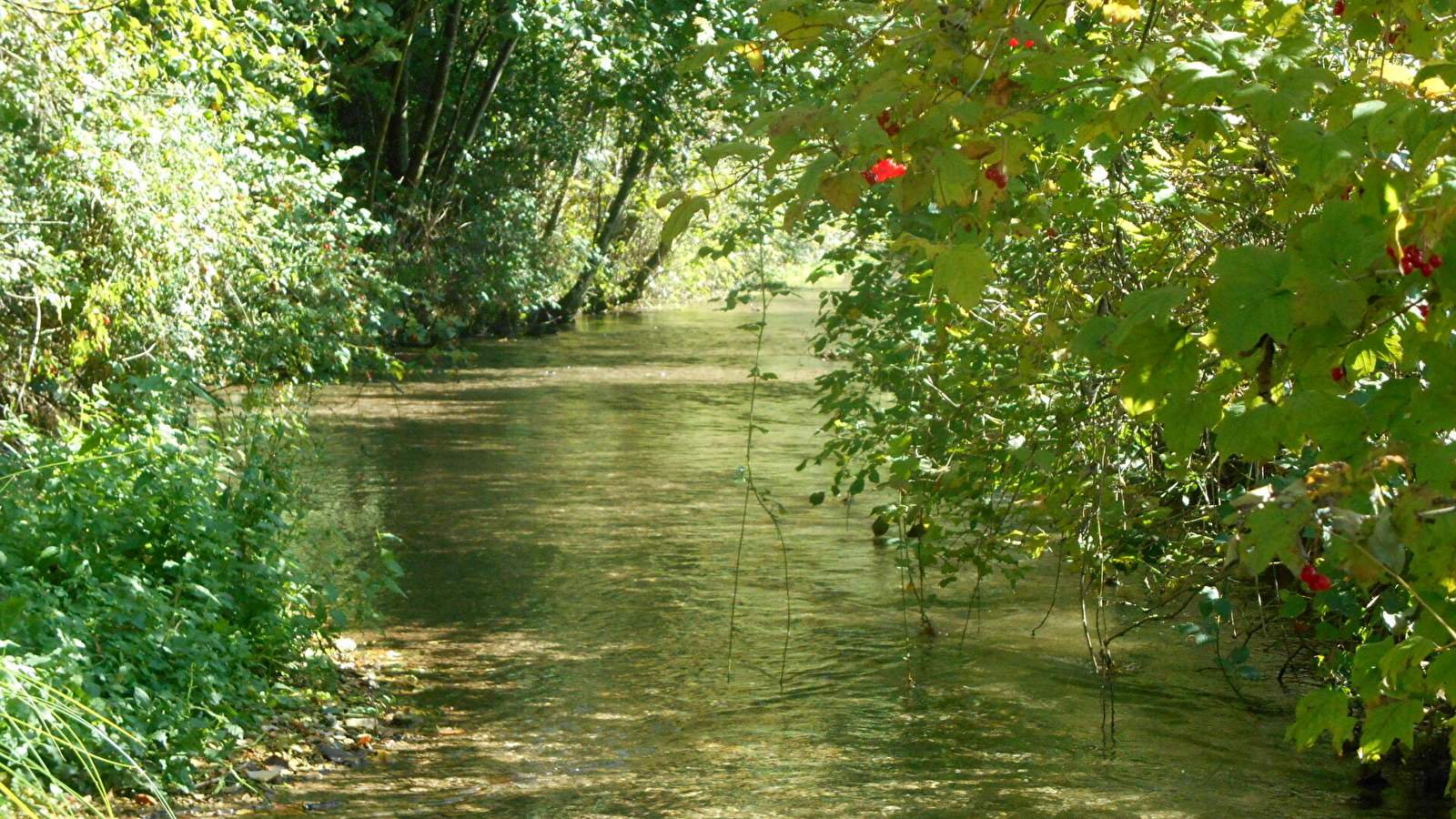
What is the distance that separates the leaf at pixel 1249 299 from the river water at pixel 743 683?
130 inches

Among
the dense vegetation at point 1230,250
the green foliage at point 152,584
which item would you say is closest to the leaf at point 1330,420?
the dense vegetation at point 1230,250

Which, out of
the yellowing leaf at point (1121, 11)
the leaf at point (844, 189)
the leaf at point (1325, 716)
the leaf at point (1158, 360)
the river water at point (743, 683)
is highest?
the yellowing leaf at point (1121, 11)

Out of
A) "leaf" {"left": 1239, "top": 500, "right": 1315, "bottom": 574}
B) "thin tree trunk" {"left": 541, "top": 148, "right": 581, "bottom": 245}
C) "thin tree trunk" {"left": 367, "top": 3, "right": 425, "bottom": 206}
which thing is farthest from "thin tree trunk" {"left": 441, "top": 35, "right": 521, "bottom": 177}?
"leaf" {"left": 1239, "top": 500, "right": 1315, "bottom": 574}

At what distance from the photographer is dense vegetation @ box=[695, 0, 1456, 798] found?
2.30 m

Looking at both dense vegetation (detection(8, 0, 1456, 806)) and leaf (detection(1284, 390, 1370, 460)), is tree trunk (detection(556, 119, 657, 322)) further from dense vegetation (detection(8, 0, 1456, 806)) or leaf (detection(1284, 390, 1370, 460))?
leaf (detection(1284, 390, 1370, 460))

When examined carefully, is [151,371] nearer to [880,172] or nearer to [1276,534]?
[880,172]

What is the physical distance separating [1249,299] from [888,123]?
1.05 m

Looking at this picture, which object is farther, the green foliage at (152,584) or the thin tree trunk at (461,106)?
the thin tree trunk at (461,106)

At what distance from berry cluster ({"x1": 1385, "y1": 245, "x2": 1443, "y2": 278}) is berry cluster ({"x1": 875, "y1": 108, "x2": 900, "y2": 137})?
3.79ft

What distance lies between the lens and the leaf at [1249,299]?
2.29m

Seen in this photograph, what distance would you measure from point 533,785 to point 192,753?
4.22 feet

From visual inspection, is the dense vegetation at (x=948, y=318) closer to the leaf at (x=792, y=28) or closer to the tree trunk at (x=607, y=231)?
the leaf at (x=792, y=28)

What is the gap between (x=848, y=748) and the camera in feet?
19.4

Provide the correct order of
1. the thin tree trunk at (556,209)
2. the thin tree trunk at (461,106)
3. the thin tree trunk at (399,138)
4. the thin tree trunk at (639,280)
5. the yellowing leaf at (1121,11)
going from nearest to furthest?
the yellowing leaf at (1121,11), the thin tree trunk at (399,138), the thin tree trunk at (461,106), the thin tree trunk at (556,209), the thin tree trunk at (639,280)
